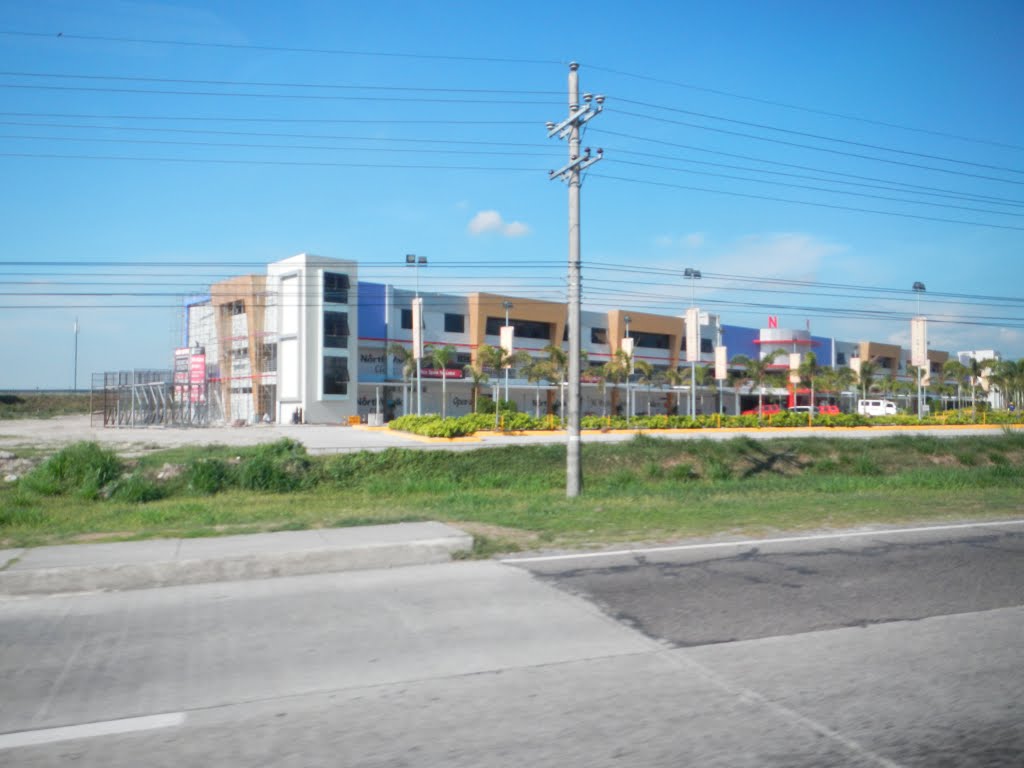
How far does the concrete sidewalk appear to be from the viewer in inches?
333

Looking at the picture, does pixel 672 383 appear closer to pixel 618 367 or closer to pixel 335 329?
pixel 618 367

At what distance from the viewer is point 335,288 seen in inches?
2170

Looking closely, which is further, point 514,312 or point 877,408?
point 877,408

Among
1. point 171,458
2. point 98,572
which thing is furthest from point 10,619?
point 171,458

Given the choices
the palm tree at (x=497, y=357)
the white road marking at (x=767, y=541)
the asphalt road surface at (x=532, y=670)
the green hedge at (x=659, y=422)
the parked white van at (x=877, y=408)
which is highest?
the palm tree at (x=497, y=357)

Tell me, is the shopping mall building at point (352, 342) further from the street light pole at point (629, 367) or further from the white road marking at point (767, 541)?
the white road marking at point (767, 541)

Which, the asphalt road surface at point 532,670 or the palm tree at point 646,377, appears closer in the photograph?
the asphalt road surface at point 532,670

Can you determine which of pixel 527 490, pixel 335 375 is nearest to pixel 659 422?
pixel 335 375

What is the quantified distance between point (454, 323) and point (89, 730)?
58559 mm

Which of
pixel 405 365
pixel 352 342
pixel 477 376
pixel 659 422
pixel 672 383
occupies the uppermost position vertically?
pixel 352 342

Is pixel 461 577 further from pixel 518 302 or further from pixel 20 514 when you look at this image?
pixel 518 302

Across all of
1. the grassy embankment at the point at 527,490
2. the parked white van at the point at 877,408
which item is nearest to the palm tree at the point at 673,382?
the parked white van at the point at 877,408

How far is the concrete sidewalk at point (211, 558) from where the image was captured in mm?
8461

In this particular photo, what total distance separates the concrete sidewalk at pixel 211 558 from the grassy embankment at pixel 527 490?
95 centimetres
